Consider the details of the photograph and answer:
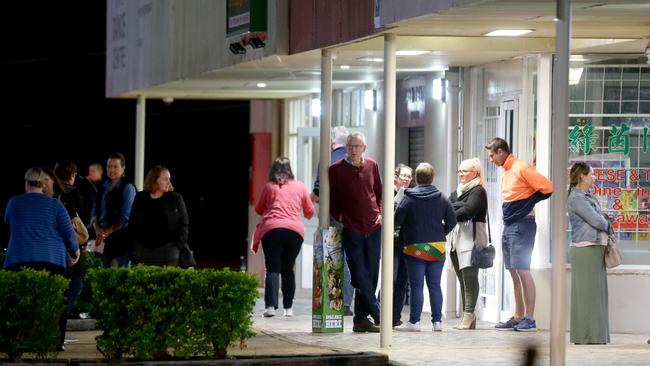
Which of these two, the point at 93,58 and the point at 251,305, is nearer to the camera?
the point at 251,305

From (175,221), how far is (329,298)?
5.57 feet

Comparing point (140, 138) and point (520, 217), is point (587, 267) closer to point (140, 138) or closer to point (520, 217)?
point (520, 217)

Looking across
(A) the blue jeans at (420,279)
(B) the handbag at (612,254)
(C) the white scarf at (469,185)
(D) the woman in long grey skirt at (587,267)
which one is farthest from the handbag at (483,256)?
(B) the handbag at (612,254)

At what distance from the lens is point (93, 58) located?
181ft

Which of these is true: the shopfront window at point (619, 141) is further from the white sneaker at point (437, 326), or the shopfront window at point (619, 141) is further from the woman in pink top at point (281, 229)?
the woman in pink top at point (281, 229)

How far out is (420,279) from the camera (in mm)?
16828

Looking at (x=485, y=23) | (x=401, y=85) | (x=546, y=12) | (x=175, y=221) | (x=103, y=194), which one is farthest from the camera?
(x=401, y=85)

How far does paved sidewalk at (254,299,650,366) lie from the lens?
46.2ft

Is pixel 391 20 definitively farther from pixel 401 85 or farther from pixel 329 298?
pixel 401 85

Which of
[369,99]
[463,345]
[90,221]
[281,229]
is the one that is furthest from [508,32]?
[90,221]

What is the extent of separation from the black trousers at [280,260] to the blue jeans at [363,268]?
2.15 metres

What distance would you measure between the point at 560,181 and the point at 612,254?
326 cm

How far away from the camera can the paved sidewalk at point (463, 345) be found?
14078mm

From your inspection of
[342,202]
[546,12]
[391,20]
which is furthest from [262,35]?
[546,12]
